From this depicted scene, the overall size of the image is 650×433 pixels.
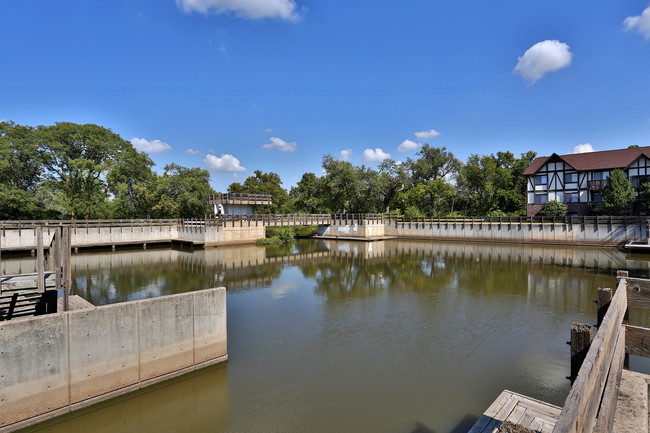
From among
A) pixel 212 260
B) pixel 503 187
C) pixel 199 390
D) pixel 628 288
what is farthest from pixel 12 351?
pixel 503 187

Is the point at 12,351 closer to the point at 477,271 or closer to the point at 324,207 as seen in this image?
the point at 477,271

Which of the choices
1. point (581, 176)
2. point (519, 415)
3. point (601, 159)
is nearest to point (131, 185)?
point (519, 415)

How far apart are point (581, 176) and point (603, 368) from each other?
52.7m

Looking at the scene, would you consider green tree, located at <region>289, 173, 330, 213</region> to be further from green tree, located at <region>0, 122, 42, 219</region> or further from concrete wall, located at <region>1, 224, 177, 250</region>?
Result: green tree, located at <region>0, 122, 42, 219</region>

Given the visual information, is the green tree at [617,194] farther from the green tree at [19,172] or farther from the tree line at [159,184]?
the green tree at [19,172]

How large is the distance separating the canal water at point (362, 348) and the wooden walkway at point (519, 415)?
106 cm

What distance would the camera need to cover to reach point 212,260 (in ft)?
93.8

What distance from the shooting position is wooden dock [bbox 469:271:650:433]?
2365 millimetres

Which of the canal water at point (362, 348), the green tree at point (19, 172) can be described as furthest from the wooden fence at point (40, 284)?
the green tree at point (19, 172)

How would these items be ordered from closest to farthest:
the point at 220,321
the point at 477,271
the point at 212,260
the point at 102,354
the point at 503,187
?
the point at 102,354 → the point at 220,321 → the point at 477,271 → the point at 212,260 → the point at 503,187

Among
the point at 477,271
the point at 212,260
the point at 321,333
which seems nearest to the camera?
the point at 321,333

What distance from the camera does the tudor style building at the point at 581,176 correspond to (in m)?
42.1

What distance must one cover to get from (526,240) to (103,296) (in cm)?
4152

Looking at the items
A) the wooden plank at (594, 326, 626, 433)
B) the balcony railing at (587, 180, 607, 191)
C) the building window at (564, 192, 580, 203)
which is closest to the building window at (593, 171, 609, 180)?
the balcony railing at (587, 180, 607, 191)
